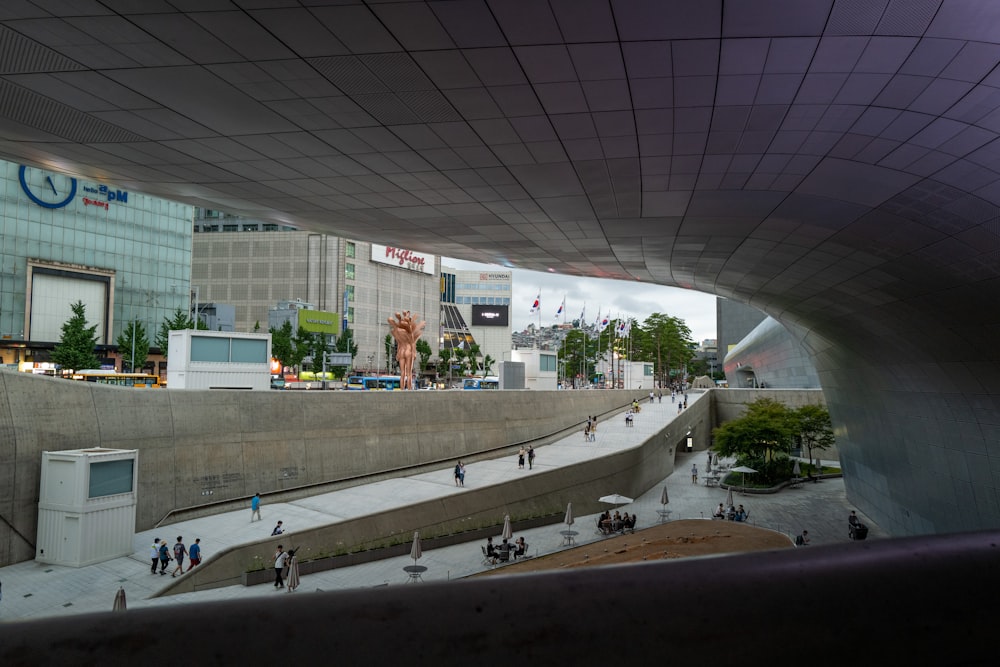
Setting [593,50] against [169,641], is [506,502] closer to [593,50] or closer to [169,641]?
[593,50]

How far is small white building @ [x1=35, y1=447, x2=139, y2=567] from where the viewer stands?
66.4 ft

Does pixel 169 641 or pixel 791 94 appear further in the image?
pixel 791 94

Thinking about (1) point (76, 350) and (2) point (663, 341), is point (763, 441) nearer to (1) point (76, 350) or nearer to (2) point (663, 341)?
(1) point (76, 350)

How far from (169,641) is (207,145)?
11.7m

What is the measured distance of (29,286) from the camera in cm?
6644

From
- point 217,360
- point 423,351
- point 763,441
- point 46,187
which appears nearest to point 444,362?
point 423,351

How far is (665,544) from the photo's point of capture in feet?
80.2

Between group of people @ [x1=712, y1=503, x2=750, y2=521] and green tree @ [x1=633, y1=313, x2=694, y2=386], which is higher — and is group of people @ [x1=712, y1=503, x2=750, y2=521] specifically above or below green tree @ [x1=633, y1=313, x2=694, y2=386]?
below

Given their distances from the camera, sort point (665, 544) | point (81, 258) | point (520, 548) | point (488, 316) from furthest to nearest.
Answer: point (488, 316) → point (81, 258) → point (665, 544) → point (520, 548)

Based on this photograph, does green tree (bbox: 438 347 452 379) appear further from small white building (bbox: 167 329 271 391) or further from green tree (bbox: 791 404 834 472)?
small white building (bbox: 167 329 271 391)

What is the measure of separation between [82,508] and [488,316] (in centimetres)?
13014

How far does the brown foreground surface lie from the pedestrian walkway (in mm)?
923

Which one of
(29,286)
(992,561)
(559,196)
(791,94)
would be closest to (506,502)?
(559,196)

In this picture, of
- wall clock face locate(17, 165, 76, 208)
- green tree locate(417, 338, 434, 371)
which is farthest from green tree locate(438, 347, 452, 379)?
wall clock face locate(17, 165, 76, 208)
